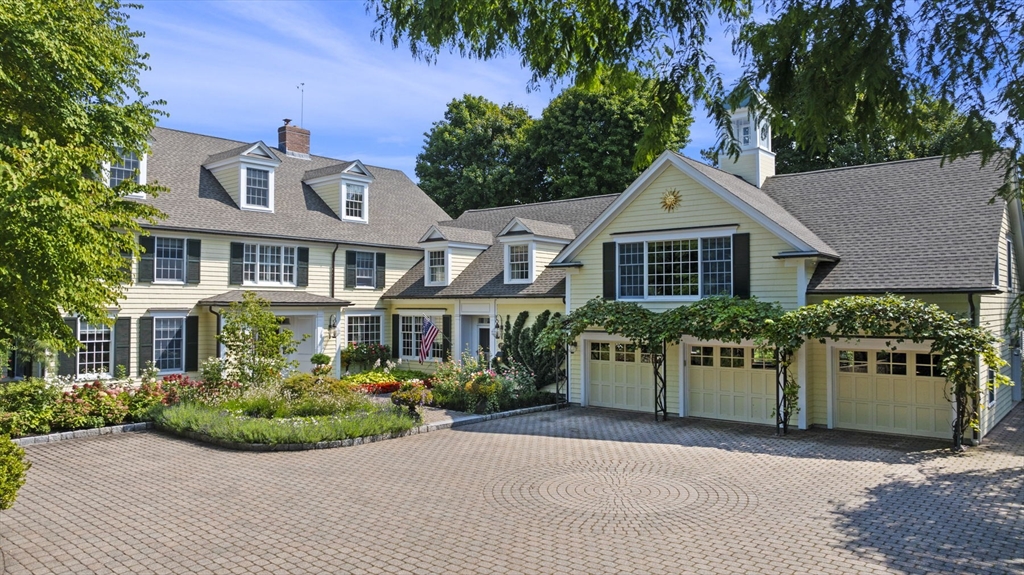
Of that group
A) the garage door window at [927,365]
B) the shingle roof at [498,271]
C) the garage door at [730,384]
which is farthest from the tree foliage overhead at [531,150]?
the garage door window at [927,365]

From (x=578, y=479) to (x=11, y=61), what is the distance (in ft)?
39.5

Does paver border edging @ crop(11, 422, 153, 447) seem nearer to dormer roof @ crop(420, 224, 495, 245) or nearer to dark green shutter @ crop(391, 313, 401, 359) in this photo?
dark green shutter @ crop(391, 313, 401, 359)

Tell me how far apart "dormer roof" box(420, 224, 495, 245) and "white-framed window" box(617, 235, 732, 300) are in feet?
25.7

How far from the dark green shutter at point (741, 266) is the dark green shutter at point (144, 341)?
16357 millimetres

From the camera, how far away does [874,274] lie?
16.1m

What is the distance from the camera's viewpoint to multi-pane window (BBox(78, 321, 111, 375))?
18969 millimetres

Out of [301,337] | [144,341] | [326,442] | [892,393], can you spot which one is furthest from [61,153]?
[892,393]

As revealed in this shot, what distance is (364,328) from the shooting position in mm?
26109

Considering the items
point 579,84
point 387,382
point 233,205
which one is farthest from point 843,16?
point 233,205

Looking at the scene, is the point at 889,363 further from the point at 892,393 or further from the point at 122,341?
the point at 122,341

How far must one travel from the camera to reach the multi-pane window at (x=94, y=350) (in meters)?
19.0

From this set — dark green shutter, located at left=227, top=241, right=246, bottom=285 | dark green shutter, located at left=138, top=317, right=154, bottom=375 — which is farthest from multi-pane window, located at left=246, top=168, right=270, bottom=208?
dark green shutter, located at left=138, top=317, right=154, bottom=375

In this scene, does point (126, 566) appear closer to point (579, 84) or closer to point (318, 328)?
point (579, 84)

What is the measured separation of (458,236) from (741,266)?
449 inches
